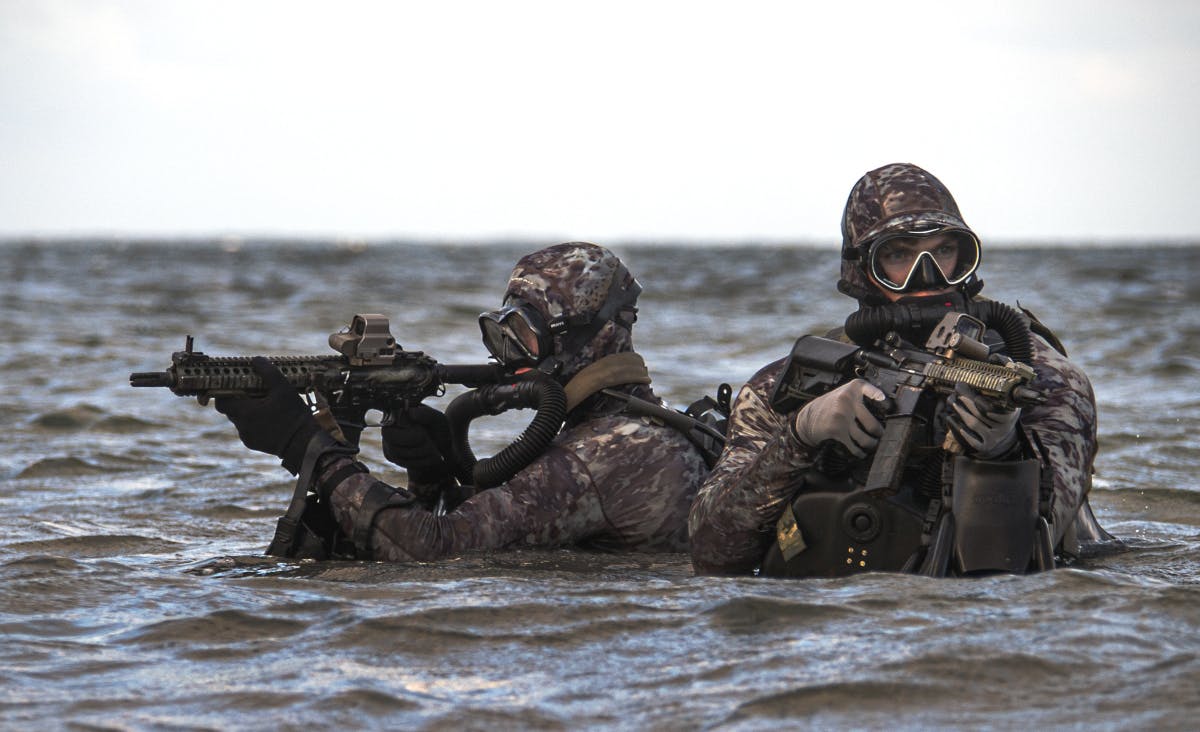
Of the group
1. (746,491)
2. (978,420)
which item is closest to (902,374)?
(978,420)

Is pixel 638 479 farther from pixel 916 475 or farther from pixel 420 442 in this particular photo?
pixel 916 475

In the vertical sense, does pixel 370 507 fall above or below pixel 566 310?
below

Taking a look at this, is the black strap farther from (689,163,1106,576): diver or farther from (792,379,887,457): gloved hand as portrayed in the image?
(792,379,887,457): gloved hand

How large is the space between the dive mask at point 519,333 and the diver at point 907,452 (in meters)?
1.21

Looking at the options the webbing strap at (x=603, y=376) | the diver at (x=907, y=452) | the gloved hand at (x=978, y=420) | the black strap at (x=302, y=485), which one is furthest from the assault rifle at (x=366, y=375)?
the gloved hand at (x=978, y=420)

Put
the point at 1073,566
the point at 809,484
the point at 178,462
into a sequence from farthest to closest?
the point at 178,462 → the point at 1073,566 → the point at 809,484

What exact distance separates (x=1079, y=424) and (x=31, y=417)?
11.1 m

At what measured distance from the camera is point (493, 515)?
6594mm

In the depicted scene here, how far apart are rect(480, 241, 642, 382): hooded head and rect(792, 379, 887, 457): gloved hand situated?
1882mm

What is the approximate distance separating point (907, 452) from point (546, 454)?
210 centimetres

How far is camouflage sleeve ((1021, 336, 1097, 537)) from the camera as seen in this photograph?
559cm

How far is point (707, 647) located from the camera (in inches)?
A: 199

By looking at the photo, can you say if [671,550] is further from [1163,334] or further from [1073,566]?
[1163,334]

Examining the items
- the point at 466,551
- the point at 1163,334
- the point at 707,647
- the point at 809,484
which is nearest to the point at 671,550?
the point at 466,551
